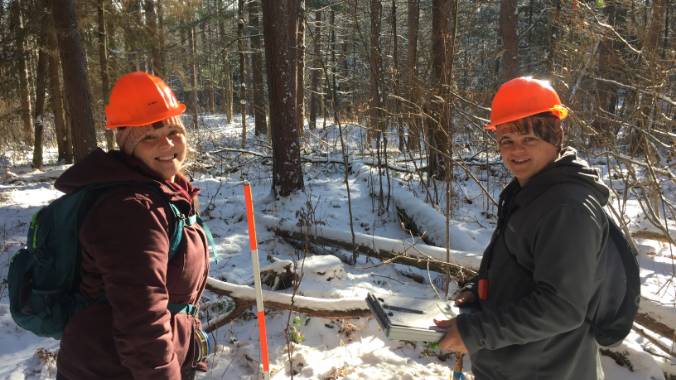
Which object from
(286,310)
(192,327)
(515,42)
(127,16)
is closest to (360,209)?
(286,310)

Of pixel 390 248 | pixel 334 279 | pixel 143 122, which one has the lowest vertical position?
pixel 334 279

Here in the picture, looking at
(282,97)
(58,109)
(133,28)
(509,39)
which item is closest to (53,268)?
(282,97)

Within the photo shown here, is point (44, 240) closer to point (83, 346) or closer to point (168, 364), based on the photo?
point (83, 346)

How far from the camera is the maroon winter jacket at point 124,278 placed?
1.41 metres

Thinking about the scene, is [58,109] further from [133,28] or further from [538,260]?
[538,260]

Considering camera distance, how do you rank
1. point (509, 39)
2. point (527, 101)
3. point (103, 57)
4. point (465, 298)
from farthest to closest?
point (103, 57) → point (509, 39) → point (465, 298) → point (527, 101)

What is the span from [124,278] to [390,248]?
394cm

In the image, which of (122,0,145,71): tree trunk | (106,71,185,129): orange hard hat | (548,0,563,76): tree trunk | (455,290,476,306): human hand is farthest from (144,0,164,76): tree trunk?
(455,290,476,306): human hand

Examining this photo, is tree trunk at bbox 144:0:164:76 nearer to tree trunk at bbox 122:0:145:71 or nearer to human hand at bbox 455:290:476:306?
tree trunk at bbox 122:0:145:71

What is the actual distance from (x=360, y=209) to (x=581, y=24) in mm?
4086

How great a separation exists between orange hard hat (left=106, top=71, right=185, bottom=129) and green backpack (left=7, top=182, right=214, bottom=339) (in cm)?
27

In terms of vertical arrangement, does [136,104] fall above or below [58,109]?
below

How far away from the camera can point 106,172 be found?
150 centimetres

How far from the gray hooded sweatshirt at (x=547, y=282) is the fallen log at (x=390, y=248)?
2.27 meters
